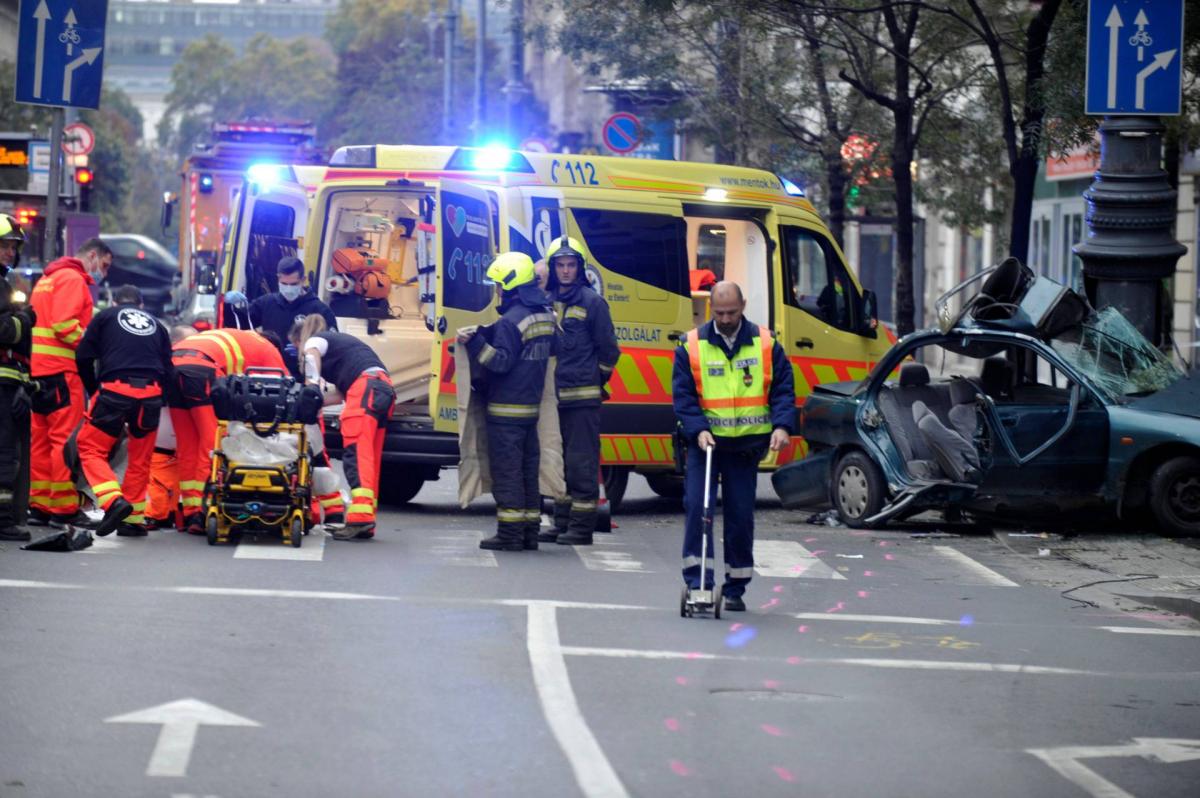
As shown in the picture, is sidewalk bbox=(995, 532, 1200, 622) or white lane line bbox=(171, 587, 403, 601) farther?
sidewalk bbox=(995, 532, 1200, 622)

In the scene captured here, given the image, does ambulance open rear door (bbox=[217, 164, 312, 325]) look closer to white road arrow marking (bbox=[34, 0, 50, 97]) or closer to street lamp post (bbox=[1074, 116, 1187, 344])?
white road arrow marking (bbox=[34, 0, 50, 97])

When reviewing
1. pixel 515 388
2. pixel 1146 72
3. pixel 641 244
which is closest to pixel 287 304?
pixel 641 244

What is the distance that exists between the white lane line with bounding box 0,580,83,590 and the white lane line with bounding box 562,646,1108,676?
2712 mm

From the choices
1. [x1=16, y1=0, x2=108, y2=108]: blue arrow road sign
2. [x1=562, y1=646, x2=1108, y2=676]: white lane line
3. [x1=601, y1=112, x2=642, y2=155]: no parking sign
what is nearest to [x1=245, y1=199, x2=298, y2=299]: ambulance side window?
[x1=16, y1=0, x2=108, y2=108]: blue arrow road sign

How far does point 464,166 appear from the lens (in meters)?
15.2

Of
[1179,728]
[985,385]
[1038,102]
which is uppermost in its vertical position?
[1038,102]

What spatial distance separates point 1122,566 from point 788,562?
2.05m

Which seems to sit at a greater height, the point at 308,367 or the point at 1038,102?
the point at 1038,102

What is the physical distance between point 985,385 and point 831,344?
2225 millimetres

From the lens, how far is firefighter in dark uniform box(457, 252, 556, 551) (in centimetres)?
1291

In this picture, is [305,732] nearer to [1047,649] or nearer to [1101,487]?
[1047,649]

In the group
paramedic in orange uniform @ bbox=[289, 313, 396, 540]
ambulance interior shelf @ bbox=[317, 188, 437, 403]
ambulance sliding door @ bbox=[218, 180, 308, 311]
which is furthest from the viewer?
ambulance sliding door @ bbox=[218, 180, 308, 311]

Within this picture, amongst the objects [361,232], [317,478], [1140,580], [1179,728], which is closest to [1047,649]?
[1179,728]

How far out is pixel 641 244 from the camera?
619 inches
